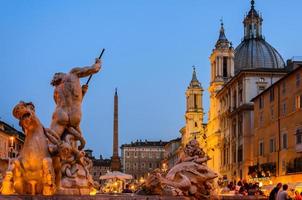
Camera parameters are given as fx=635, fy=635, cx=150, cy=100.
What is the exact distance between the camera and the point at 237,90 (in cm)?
7888

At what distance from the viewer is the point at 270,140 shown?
198 ft

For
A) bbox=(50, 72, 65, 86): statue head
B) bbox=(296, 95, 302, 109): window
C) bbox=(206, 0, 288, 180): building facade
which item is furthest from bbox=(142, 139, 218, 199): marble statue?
bbox=(206, 0, 288, 180): building facade

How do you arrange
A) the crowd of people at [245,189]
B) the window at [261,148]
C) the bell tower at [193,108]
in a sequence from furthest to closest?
the bell tower at [193,108] < the window at [261,148] < the crowd of people at [245,189]

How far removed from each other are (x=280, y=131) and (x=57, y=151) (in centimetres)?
4720

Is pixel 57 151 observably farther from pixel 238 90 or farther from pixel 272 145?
pixel 238 90

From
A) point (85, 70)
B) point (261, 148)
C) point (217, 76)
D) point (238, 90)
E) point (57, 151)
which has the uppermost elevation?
point (217, 76)

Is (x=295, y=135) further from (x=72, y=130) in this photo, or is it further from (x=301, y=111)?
(x=72, y=130)

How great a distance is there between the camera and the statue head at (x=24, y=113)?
1104cm

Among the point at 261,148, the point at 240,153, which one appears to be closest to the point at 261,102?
the point at 261,148

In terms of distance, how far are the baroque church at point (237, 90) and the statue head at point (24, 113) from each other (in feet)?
197

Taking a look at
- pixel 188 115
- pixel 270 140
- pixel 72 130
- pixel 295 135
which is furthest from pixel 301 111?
pixel 188 115

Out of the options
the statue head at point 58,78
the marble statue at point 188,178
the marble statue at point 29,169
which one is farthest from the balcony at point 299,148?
the marble statue at point 29,169

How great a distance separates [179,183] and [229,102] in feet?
238

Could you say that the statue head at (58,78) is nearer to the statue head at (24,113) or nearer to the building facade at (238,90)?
the statue head at (24,113)
